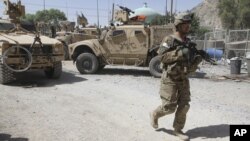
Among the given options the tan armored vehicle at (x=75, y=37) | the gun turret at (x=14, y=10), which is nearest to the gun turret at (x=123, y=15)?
the gun turret at (x=14, y=10)

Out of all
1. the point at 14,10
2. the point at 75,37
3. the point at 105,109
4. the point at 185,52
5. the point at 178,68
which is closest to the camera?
the point at 185,52

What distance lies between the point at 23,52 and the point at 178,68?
581cm

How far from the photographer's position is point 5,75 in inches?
396

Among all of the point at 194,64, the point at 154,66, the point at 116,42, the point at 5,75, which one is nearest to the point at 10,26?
the point at 5,75

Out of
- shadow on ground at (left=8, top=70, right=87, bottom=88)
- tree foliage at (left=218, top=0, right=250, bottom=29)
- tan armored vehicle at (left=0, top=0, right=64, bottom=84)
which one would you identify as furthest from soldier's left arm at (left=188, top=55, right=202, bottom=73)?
tree foliage at (left=218, top=0, right=250, bottom=29)

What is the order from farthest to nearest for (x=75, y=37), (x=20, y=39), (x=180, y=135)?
(x=75, y=37) → (x=20, y=39) → (x=180, y=135)

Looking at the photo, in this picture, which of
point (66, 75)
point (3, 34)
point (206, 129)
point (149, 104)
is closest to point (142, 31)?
point (66, 75)

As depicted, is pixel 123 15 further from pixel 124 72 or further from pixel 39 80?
pixel 39 80

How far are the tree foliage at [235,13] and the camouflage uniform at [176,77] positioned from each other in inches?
1744

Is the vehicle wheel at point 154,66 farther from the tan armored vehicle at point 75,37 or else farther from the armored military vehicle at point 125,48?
the tan armored vehicle at point 75,37

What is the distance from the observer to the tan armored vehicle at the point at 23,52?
9898mm

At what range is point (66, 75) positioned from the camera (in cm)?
1277

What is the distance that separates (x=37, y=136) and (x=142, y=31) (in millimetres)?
7651

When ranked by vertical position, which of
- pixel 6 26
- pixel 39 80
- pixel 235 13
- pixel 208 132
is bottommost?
pixel 208 132
